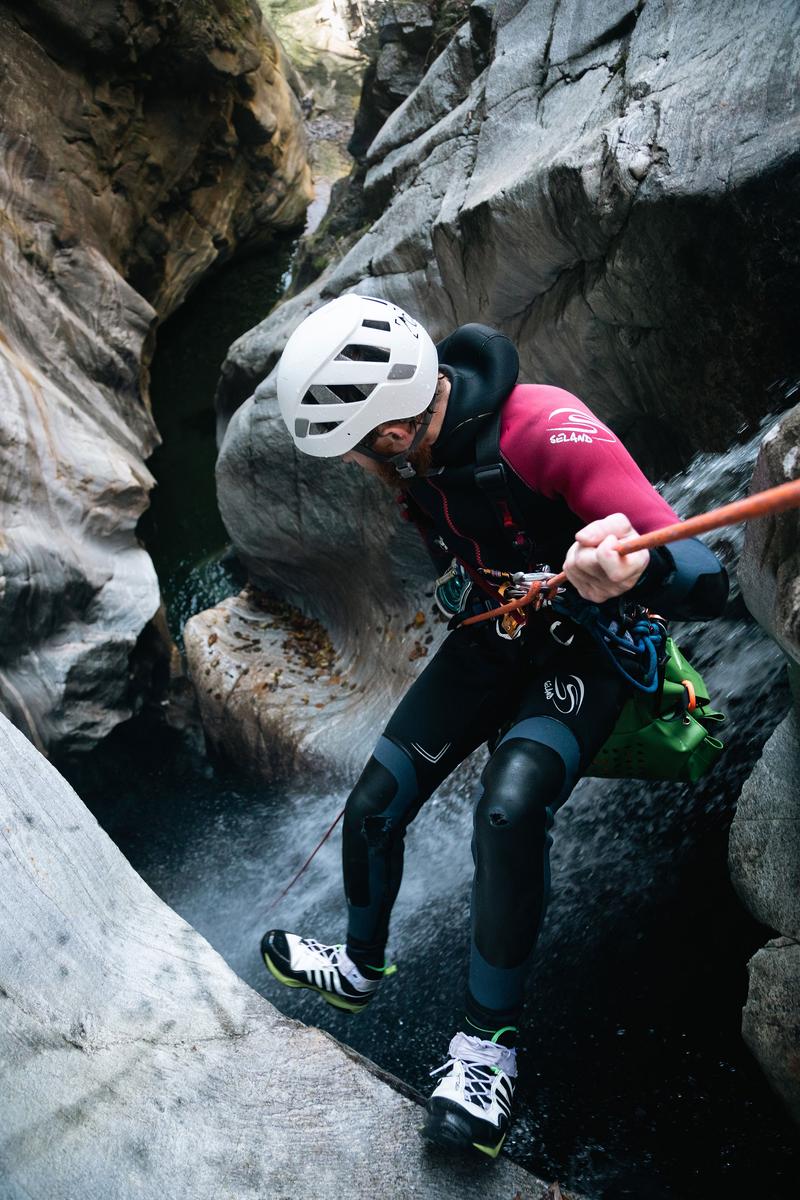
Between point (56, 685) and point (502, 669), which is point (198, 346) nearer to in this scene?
point (56, 685)

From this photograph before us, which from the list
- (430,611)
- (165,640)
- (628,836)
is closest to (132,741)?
(165,640)

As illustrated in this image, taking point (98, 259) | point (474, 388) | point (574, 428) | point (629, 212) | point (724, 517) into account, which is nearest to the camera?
point (724, 517)

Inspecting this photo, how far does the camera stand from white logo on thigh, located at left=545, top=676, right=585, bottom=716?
259 cm

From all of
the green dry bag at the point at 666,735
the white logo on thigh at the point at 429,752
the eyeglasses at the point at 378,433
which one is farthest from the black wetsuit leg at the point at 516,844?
the eyeglasses at the point at 378,433

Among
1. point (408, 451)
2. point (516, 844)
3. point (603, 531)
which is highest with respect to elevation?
point (408, 451)

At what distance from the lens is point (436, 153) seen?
6598 mm

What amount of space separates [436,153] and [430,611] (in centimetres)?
343

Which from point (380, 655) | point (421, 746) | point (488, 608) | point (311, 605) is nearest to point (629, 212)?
point (488, 608)

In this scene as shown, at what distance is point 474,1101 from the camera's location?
2328 mm

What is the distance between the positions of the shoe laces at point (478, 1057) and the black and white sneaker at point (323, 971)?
611 millimetres

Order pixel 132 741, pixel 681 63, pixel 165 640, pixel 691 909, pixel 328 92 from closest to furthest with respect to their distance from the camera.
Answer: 1. pixel 691 909
2. pixel 681 63
3. pixel 132 741
4. pixel 165 640
5. pixel 328 92

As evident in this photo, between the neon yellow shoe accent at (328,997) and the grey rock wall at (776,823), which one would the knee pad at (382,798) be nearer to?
the neon yellow shoe accent at (328,997)

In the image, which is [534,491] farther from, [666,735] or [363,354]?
[666,735]

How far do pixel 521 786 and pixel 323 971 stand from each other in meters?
1.11
